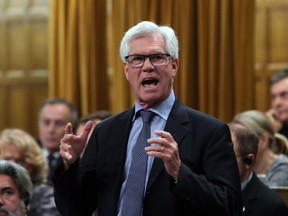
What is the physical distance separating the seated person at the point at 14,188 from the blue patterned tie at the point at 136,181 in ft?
2.87

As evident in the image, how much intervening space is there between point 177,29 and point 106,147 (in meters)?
2.63

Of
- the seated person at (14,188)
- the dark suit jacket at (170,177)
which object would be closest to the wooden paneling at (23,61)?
the seated person at (14,188)

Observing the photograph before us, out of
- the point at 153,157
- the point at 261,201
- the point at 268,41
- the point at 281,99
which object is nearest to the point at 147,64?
the point at 153,157

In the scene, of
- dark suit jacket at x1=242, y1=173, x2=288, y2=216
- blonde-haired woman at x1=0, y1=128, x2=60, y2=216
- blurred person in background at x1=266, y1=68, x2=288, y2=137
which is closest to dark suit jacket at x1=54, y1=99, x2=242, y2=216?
dark suit jacket at x1=242, y1=173, x2=288, y2=216

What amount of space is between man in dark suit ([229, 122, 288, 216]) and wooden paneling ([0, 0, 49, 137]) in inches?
119

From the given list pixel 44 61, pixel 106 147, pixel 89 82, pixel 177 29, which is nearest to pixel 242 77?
pixel 177 29

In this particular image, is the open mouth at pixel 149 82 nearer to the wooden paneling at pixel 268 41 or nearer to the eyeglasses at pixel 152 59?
the eyeglasses at pixel 152 59

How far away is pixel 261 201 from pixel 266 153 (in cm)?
100

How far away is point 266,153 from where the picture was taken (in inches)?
196

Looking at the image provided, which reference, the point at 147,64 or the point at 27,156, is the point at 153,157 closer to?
the point at 147,64

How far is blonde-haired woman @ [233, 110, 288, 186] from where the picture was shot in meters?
4.73

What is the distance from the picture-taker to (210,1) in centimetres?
566

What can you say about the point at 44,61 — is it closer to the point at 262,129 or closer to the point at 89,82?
the point at 89,82

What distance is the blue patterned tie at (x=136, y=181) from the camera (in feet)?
9.70
